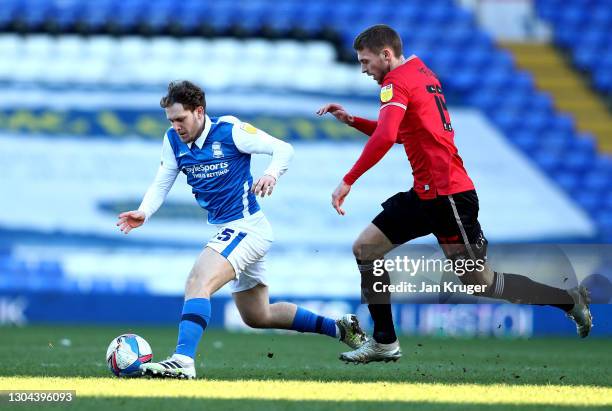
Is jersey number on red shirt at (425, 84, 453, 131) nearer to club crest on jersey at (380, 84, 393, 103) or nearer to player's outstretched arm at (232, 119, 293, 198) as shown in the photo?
club crest on jersey at (380, 84, 393, 103)

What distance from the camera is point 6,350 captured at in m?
9.18

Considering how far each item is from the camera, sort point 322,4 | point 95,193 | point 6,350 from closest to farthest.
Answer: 1. point 6,350
2. point 95,193
3. point 322,4

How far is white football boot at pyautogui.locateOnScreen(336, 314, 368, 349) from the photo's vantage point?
24.6 ft

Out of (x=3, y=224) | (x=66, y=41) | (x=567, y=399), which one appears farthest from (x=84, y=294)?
(x=567, y=399)

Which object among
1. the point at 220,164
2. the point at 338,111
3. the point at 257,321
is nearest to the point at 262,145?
the point at 220,164

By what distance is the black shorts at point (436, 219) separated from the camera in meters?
6.94

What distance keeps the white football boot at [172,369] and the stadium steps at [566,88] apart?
1252cm

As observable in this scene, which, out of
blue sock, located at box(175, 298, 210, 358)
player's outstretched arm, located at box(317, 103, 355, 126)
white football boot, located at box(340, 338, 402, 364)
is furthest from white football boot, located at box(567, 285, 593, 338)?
blue sock, located at box(175, 298, 210, 358)

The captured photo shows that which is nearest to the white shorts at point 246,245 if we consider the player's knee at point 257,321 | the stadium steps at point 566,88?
the player's knee at point 257,321

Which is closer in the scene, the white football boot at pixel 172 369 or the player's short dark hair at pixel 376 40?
the white football boot at pixel 172 369

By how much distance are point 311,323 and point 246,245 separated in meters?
0.96

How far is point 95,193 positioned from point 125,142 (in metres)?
0.85

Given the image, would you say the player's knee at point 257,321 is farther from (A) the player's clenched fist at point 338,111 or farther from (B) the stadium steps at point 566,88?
(B) the stadium steps at point 566,88

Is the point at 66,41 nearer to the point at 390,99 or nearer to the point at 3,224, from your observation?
the point at 3,224
